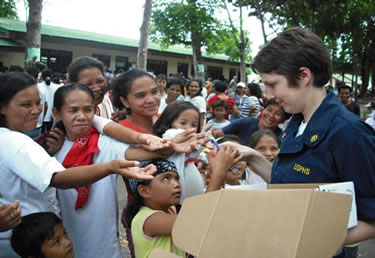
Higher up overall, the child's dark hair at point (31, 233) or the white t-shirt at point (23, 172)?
the white t-shirt at point (23, 172)

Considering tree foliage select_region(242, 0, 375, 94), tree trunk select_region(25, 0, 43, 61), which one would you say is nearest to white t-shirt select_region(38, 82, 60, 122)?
tree trunk select_region(25, 0, 43, 61)

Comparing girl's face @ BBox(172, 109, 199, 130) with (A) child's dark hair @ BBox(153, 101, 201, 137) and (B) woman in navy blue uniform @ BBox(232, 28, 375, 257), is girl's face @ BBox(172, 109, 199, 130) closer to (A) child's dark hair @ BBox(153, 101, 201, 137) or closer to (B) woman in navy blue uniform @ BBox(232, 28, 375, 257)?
(A) child's dark hair @ BBox(153, 101, 201, 137)

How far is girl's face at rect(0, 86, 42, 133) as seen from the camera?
1.77m

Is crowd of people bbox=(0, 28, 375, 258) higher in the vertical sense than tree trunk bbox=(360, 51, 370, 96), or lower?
lower

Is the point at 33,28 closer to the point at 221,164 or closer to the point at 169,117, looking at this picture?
the point at 169,117

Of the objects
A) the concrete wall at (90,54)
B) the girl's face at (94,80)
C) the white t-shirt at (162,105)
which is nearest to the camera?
the girl's face at (94,80)

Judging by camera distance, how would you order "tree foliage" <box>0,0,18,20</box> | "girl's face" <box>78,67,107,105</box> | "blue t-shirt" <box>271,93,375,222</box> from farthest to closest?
1. "tree foliage" <box>0,0,18,20</box>
2. "girl's face" <box>78,67,107,105</box>
3. "blue t-shirt" <box>271,93,375,222</box>

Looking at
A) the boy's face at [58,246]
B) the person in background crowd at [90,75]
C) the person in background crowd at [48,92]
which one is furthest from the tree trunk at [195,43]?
the boy's face at [58,246]

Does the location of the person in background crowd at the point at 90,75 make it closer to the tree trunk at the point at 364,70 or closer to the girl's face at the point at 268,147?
the girl's face at the point at 268,147

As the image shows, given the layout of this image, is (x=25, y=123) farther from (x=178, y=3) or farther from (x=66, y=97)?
(x=178, y=3)

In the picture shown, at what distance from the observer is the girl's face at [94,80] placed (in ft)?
8.32

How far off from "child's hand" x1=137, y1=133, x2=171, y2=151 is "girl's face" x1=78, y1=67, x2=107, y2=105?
35.0 inches

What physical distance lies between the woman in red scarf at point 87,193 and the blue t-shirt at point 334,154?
91 cm

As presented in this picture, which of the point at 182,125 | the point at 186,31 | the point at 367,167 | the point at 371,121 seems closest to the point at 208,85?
the point at 371,121
